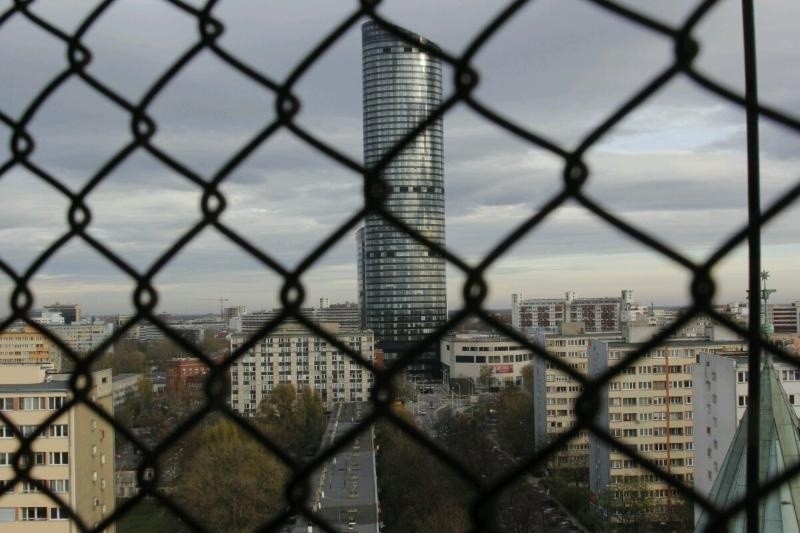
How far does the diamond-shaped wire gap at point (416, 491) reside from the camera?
11.0 metres

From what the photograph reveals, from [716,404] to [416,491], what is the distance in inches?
175

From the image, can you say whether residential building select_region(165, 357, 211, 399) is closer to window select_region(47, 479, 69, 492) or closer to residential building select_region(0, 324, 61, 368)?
residential building select_region(0, 324, 61, 368)

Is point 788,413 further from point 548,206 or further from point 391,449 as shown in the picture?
point 391,449

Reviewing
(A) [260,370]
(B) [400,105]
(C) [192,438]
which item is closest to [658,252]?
(C) [192,438]

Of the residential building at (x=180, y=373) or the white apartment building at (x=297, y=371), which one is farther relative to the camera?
the white apartment building at (x=297, y=371)

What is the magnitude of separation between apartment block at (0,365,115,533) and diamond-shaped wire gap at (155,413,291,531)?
2.85 metres

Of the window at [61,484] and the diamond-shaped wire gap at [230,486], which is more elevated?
the window at [61,484]

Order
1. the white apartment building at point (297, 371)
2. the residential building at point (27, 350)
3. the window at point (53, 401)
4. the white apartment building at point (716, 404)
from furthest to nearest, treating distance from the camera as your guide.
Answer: the residential building at point (27, 350) → the white apartment building at point (297, 371) → the white apartment building at point (716, 404) → the window at point (53, 401)

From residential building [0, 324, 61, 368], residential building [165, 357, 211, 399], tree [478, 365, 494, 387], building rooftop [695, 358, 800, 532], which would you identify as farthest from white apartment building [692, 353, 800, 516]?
residential building [0, 324, 61, 368]

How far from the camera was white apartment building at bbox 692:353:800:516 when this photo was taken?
1032 centimetres

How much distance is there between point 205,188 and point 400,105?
82.3 feet

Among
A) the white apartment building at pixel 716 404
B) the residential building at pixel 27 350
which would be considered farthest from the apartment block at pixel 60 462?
the residential building at pixel 27 350

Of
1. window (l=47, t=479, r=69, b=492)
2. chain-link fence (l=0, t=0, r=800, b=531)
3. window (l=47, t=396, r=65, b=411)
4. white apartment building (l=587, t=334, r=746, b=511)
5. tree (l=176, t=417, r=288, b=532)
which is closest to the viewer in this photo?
chain-link fence (l=0, t=0, r=800, b=531)

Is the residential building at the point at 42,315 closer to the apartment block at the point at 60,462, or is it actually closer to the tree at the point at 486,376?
the apartment block at the point at 60,462
